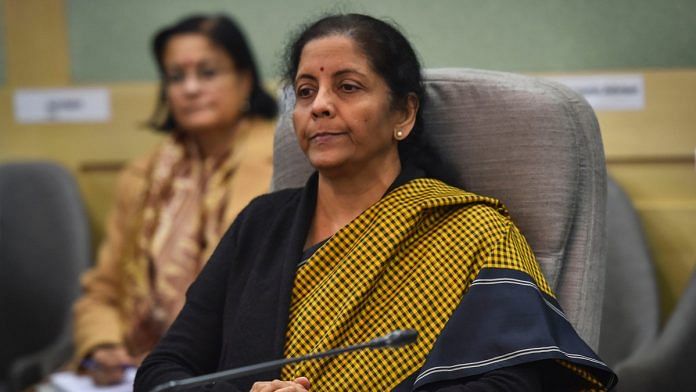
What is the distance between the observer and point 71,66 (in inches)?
132

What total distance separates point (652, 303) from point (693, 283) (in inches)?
6.3

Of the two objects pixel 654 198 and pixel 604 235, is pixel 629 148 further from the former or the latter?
pixel 604 235

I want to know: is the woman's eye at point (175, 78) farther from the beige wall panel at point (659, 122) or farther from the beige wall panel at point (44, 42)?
the beige wall panel at point (659, 122)

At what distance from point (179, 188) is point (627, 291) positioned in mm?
1233

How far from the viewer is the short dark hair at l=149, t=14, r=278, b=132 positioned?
113 inches

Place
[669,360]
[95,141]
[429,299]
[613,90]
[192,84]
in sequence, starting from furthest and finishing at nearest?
[95,141], [192,84], [613,90], [669,360], [429,299]

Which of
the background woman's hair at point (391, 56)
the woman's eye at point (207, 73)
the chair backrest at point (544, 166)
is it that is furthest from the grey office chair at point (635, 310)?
the woman's eye at point (207, 73)

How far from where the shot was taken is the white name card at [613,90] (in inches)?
106

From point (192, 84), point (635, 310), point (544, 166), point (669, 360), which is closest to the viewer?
point (544, 166)

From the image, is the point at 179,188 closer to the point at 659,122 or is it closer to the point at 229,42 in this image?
the point at 229,42

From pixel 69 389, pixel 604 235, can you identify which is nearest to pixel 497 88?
pixel 604 235

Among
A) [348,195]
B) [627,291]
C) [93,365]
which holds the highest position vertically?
[348,195]

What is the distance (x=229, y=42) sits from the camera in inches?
113

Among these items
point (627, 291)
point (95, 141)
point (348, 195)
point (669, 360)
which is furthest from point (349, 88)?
point (95, 141)
